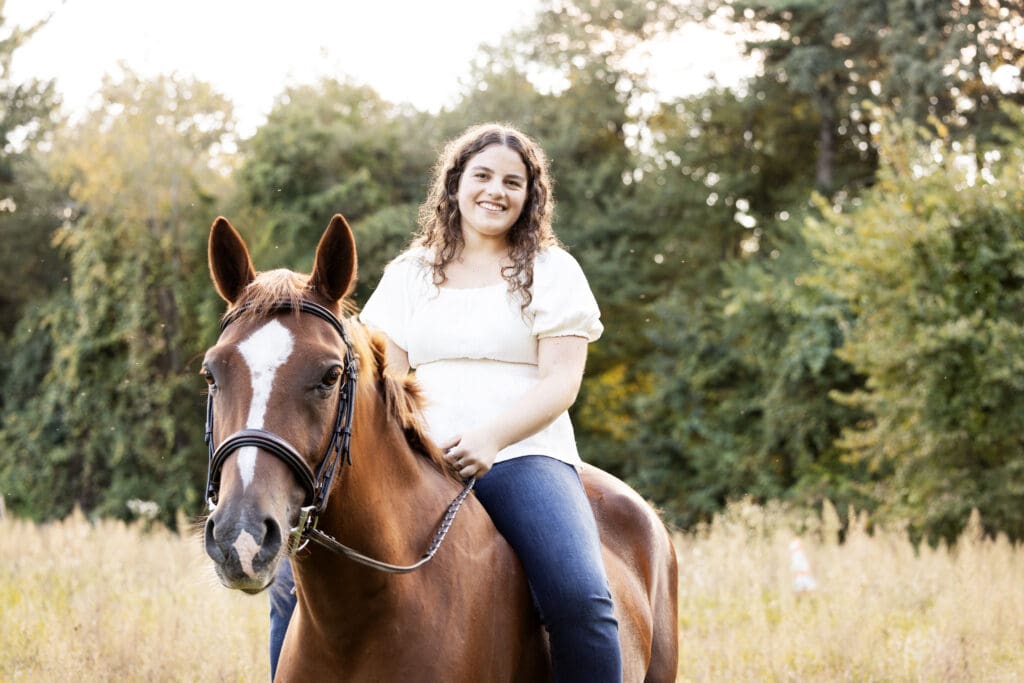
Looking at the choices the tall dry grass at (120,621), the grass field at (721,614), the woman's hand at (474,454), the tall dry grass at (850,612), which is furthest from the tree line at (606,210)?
the woman's hand at (474,454)

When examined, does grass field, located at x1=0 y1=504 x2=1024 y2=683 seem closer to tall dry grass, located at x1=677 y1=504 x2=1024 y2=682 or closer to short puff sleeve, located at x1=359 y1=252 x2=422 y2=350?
tall dry grass, located at x1=677 y1=504 x2=1024 y2=682

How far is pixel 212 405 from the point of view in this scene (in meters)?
2.45

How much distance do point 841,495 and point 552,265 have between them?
16221 mm

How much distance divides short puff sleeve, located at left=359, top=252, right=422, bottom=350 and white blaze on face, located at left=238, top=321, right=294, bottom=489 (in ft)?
3.38

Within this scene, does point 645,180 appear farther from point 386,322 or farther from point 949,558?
point 386,322

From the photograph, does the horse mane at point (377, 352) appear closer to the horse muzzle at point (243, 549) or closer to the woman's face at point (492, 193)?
the horse muzzle at point (243, 549)

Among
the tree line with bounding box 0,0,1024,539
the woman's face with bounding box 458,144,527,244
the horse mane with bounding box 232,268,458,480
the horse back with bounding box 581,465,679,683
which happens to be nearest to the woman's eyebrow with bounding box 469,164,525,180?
the woman's face with bounding box 458,144,527,244

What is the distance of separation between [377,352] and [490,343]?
50 cm

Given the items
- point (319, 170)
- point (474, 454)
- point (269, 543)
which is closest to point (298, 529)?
point (269, 543)

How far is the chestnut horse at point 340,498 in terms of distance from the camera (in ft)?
7.20

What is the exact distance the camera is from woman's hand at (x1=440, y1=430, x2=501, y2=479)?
3.02m

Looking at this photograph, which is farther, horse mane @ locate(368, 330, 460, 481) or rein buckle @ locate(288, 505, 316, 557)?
horse mane @ locate(368, 330, 460, 481)

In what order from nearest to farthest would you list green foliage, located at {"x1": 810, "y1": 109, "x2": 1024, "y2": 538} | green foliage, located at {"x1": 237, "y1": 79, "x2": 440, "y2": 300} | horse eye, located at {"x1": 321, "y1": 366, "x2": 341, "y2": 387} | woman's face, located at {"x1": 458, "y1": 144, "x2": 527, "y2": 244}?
horse eye, located at {"x1": 321, "y1": 366, "x2": 341, "y2": 387}
woman's face, located at {"x1": 458, "y1": 144, "x2": 527, "y2": 244}
green foliage, located at {"x1": 810, "y1": 109, "x2": 1024, "y2": 538}
green foliage, located at {"x1": 237, "y1": 79, "x2": 440, "y2": 300}

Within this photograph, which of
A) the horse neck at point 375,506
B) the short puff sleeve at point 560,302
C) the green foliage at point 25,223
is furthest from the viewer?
the green foliage at point 25,223
